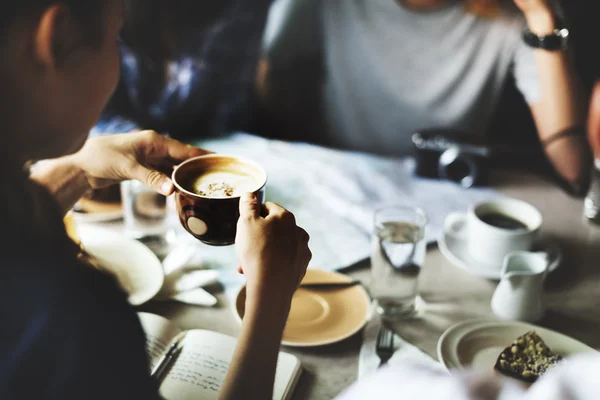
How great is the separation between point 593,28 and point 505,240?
34.1 inches

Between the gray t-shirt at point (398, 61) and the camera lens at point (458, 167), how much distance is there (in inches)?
17.0

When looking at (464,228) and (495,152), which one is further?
(495,152)

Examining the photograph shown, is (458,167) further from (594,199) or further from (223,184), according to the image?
(223,184)

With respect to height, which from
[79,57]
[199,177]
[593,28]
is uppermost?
[79,57]

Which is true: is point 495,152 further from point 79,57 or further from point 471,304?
point 79,57

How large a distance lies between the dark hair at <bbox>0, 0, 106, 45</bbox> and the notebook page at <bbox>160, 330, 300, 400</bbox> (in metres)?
0.46

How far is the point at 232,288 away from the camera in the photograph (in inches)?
41.7

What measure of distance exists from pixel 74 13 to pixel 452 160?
101 cm

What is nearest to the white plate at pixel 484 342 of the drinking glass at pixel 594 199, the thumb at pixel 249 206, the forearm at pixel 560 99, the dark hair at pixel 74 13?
the thumb at pixel 249 206

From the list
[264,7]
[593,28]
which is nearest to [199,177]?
[264,7]

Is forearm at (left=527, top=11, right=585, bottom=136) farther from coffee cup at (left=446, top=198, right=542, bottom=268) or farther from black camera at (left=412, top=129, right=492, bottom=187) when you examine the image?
coffee cup at (left=446, top=198, right=542, bottom=268)

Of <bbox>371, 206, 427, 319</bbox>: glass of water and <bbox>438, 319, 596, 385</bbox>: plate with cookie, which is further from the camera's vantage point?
<bbox>371, 206, 427, 319</bbox>: glass of water

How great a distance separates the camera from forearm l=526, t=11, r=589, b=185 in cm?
161

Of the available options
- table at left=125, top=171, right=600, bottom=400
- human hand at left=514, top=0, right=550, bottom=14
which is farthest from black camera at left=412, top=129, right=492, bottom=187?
human hand at left=514, top=0, right=550, bottom=14
